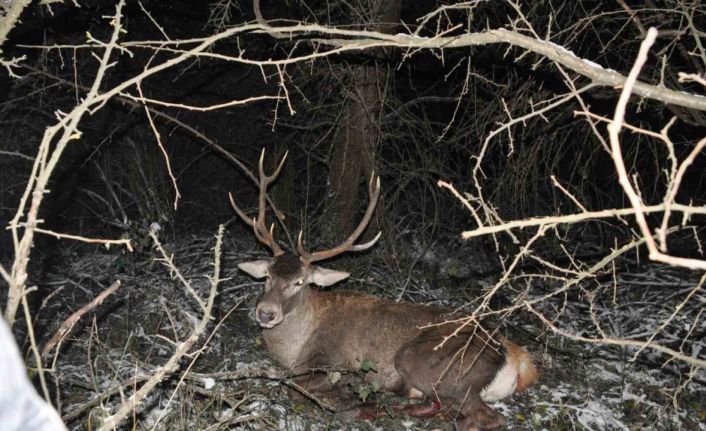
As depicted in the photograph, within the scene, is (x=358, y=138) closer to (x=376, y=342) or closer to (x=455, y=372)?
(x=376, y=342)

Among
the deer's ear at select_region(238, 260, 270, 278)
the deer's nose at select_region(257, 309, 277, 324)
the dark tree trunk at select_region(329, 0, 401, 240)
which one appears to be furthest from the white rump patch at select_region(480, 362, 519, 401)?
the dark tree trunk at select_region(329, 0, 401, 240)

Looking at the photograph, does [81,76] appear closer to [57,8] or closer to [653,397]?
[57,8]

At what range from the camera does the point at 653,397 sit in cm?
614

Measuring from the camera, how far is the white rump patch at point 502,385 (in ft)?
19.8

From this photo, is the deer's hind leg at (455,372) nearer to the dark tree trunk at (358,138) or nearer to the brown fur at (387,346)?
the brown fur at (387,346)

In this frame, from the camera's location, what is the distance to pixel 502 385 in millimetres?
6066

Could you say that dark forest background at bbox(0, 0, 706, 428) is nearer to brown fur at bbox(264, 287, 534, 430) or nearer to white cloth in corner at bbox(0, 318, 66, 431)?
brown fur at bbox(264, 287, 534, 430)

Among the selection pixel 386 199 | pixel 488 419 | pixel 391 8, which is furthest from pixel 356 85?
pixel 488 419

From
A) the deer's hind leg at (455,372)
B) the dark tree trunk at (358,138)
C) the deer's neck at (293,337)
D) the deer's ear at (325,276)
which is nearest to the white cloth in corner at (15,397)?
the deer's hind leg at (455,372)

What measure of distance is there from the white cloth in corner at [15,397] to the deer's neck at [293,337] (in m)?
4.97

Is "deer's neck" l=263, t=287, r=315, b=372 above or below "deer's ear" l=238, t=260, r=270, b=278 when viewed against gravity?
below

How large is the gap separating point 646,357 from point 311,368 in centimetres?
319

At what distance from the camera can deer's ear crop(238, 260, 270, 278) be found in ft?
21.4

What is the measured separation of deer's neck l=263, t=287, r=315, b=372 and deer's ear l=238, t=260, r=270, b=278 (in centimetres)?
41
